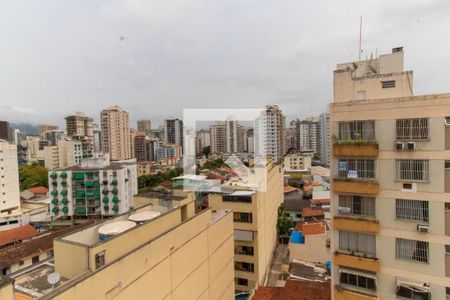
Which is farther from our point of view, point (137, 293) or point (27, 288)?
point (137, 293)

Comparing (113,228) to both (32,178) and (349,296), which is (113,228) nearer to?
(349,296)

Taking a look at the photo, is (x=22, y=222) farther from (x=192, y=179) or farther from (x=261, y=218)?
(x=261, y=218)

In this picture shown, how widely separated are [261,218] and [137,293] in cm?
708

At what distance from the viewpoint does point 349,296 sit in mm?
5086

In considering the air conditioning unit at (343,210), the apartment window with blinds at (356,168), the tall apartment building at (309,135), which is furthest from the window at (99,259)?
the tall apartment building at (309,135)

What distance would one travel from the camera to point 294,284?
781 centimetres

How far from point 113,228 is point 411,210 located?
5.58 meters

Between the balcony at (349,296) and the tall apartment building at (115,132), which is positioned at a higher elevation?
the tall apartment building at (115,132)

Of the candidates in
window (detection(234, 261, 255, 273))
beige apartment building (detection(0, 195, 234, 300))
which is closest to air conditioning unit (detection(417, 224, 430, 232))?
beige apartment building (detection(0, 195, 234, 300))

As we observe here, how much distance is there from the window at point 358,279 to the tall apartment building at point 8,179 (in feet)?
77.9

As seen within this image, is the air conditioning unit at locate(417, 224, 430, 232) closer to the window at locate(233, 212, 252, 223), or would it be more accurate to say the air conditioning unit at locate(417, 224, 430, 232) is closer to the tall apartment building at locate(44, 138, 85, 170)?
the window at locate(233, 212, 252, 223)

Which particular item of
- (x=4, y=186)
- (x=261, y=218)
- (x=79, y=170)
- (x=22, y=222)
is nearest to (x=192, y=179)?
(x=261, y=218)

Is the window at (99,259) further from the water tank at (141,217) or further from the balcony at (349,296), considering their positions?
the balcony at (349,296)

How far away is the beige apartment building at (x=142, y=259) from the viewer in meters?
3.91
